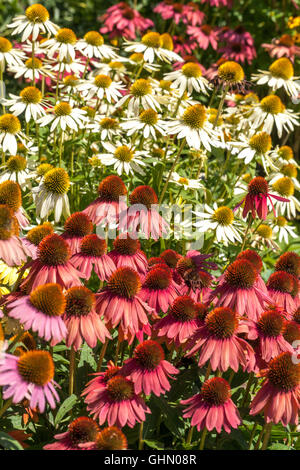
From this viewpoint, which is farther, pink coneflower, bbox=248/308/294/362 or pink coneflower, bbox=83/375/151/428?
pink coneflower, bbox=248/308/294/362

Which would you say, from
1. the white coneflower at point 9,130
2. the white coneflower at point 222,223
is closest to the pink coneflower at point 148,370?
the white coneflower at point 222,223

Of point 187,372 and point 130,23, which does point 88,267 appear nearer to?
point 187,372

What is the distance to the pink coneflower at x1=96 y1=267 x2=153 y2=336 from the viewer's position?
5.43 ft

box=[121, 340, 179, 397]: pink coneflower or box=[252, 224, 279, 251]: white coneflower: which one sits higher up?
box=[121, 340, 179, 397]: pink coneflower

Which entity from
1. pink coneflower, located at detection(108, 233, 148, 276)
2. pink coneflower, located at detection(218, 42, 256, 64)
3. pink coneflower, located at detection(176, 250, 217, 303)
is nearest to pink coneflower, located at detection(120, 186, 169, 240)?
pink coneflower, located at detection(108, 233, 148, 276)

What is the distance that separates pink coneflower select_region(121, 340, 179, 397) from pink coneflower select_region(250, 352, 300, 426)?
0.25 m

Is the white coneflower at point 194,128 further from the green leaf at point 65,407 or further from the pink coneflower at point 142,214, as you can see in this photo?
the green leaf at point 65,407

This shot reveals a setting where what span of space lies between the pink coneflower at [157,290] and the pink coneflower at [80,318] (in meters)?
0.26

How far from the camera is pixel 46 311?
4.83 ft

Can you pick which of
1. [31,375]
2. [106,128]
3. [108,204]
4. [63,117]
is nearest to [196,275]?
[108,204]

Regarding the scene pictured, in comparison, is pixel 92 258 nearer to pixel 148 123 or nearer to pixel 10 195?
pixel 10 195

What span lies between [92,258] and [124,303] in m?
0.19

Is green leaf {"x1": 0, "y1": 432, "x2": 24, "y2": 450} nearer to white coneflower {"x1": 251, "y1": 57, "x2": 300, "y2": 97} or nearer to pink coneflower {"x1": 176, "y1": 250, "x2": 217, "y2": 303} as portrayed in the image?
pink coneflower {"x1": 176, "y1": 250, "x2": 217, "y2": 303}

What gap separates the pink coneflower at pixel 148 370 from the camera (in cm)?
156
